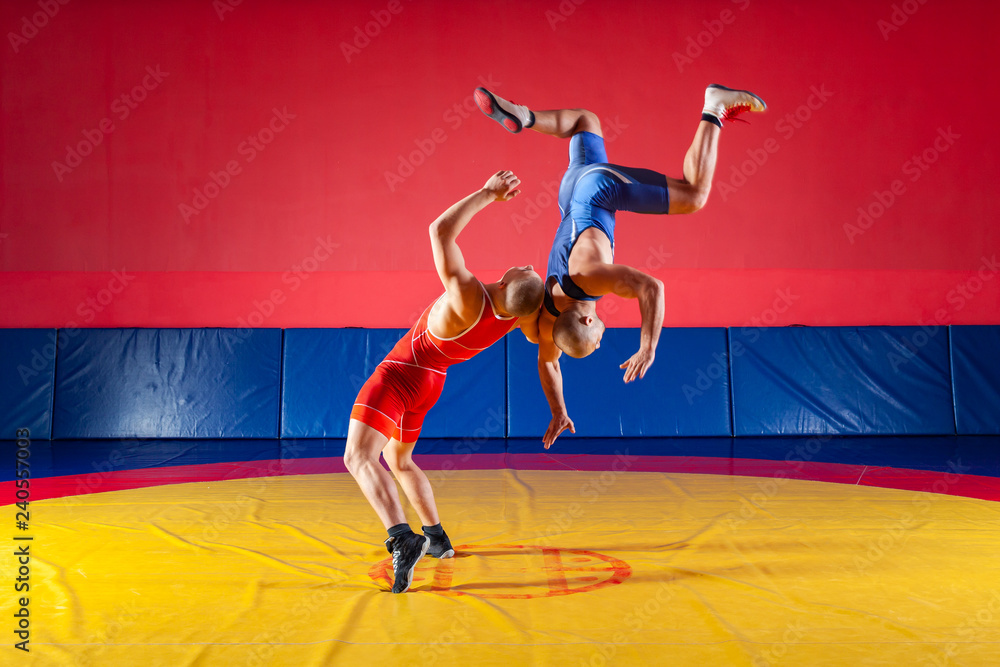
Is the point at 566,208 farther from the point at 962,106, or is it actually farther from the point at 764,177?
the point at 962,106

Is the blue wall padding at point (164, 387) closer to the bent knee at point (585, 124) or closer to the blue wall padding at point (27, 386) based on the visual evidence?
the blue wall padding at point (27, 386)

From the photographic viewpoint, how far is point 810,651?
2.07m

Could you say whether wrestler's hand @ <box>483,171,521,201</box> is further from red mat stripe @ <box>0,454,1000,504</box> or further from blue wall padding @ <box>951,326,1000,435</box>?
blue wall padding @ <box>951,326,1000,435</box>

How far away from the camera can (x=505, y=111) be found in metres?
3.68

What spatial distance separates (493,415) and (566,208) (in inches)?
158

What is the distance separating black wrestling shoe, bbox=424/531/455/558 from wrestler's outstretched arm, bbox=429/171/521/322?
0.98 meters

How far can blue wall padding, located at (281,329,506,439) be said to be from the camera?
738 centimetres

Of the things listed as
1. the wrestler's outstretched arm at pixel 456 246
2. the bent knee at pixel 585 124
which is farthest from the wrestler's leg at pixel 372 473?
the bent knee at pixel 585 124

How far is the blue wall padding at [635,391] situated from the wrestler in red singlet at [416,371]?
410 centimetres

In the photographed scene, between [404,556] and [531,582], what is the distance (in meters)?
0.50

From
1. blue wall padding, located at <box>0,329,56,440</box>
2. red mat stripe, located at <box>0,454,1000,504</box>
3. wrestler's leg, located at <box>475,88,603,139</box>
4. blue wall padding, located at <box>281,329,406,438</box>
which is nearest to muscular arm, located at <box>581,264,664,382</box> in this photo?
wrestler's leg, located at <box>475,88,603,139</box>

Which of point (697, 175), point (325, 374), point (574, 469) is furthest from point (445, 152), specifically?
point (697, 175)

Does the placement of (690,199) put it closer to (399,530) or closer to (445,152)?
(399,530)

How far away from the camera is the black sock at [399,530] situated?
2.85 m
